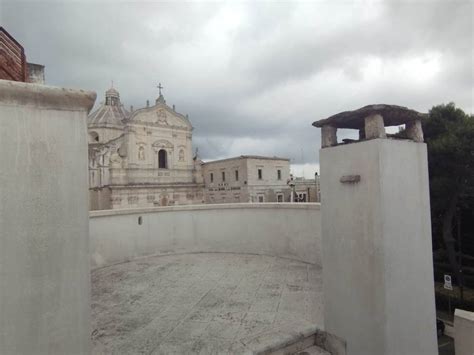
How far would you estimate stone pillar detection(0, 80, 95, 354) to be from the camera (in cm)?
161

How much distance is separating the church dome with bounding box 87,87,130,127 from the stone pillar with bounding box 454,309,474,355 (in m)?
28.9

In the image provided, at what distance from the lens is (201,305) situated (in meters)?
4.40

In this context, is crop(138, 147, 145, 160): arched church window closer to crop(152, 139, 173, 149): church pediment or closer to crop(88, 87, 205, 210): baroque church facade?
crop(88, 87, 205, 210): baroque church facade

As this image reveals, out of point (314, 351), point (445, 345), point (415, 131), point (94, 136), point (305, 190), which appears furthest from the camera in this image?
point (94, 136)

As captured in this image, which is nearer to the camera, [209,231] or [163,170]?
[209,231]

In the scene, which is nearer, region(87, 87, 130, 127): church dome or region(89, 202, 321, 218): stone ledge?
region(89, 202, 321, 218): stone ledge

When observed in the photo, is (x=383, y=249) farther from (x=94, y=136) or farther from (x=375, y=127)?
(x=94, y=136)

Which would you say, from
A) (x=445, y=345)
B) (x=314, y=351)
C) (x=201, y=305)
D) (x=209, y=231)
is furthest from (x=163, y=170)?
(x=314, y=351)

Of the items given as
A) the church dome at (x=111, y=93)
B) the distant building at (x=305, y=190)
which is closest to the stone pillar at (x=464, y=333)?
the distant building at (x=305, y=190)

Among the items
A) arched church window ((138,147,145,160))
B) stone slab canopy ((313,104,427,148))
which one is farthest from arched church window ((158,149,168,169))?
stone slab canopy ((313,104,427,148))

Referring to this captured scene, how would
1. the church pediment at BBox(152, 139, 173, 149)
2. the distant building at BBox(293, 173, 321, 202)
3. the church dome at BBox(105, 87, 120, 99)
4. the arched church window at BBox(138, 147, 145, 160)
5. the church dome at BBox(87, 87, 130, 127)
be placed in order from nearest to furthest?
1. the arched church window at BBox(138, 147, 145, 160)
2. the church pediment at BBox(152, 139, 173, 149)
3. the distant building at BBox(293, 173, 321, 202)
4. the church dome at BBox(87, 87, 130, 127)
5. the church dome at BBox(105, 87, 120, 99)

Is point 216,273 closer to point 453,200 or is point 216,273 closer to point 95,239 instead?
point 95,239

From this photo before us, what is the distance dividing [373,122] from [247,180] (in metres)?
23.0

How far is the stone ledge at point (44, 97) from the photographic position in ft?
5.31
